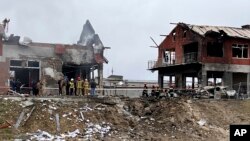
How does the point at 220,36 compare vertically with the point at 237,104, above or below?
above

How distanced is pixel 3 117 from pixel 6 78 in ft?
29.2

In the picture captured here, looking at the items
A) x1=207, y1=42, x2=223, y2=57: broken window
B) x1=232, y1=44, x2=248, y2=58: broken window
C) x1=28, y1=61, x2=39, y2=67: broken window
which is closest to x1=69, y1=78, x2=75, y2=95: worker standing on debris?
x1=28, y1=61, x2=39, y2=67: broken window

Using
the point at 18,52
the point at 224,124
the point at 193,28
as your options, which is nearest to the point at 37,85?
the point at 18,52

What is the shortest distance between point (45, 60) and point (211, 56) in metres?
17.8

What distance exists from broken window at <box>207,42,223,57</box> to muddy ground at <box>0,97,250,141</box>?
37.7ft

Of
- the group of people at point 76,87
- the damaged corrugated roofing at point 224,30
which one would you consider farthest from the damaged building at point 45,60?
the damaged corrugated roofing at point 224,30

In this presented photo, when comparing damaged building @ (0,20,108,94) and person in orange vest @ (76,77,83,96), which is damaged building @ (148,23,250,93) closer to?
damaged building @ (0,20,108,94)

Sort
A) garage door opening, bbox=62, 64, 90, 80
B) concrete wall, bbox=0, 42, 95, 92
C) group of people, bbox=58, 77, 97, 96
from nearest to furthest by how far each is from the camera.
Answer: group of people, bbox=58, 77, 97, 96, concrete wall, bbox=0, 42, 95, 92, garage door opening, bbox=62, 64, 90, 80

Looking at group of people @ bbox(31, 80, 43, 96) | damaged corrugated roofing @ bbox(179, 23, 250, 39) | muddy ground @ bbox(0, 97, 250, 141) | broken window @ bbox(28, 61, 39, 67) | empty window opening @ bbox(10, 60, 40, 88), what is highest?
damaged corrugated roofing @ bbox(179, 23, 250, 39)

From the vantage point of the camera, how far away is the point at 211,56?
1917 inches

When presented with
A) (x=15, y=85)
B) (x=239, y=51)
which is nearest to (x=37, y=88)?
(x=15, y=85)

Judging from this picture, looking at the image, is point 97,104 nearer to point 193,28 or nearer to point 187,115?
point 187,115

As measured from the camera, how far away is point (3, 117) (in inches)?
1145

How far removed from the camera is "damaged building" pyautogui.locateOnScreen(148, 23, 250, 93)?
4809cm
